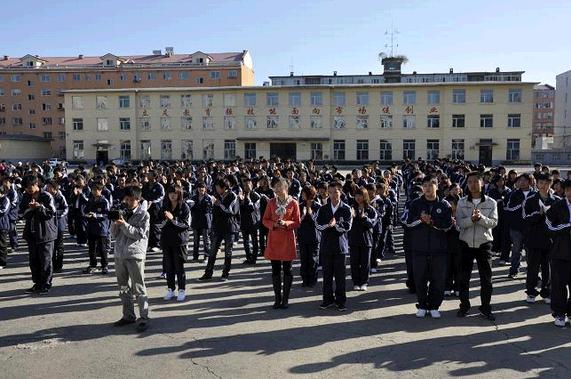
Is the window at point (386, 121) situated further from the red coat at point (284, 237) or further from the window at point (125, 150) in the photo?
the red coat at point (284, 237)

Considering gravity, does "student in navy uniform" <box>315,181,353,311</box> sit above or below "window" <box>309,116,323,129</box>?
below

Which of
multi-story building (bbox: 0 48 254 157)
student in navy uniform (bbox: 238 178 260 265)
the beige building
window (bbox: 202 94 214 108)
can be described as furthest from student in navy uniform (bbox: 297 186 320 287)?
multi-story building (bbox: 0 48 254 157)

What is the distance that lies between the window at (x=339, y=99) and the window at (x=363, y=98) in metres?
1.67

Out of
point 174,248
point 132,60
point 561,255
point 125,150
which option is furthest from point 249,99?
point 561,255

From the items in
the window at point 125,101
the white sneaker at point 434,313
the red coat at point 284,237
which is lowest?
the white sneaker at point 434,313

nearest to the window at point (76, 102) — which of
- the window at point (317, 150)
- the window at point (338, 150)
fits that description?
the window at point (317, 150)

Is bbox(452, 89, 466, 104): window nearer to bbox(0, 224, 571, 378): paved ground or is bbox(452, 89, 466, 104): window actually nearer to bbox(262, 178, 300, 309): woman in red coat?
bbox(0, 224, 571, 378): paved ground

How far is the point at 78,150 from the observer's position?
59219 mm

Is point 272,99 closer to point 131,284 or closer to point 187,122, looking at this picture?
point 187,122

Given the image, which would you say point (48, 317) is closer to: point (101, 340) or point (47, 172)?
point (101, 340)

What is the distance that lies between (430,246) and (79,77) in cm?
8190

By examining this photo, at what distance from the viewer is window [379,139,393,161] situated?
53.1 m

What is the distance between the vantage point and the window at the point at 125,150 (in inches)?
2275

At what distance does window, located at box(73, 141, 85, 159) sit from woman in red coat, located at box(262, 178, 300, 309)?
188 feet
